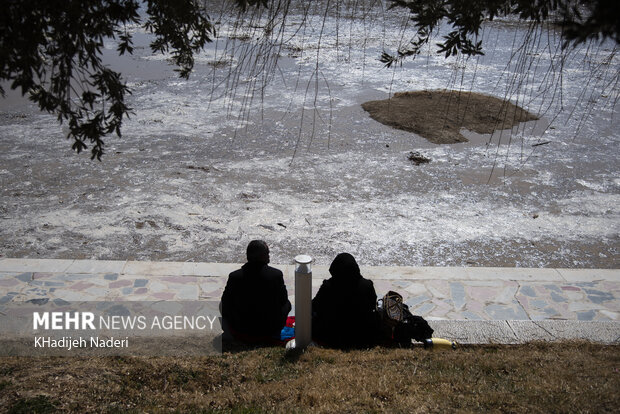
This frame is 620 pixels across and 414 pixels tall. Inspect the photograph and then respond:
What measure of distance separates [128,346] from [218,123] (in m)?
7.98

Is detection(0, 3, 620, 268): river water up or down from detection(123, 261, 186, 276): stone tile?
up

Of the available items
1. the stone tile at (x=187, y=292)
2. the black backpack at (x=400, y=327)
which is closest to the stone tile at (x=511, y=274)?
the black backpack at (x=400, y=327)

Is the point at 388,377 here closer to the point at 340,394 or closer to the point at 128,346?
the point at 340,394

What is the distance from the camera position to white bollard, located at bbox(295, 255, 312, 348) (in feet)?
15.7

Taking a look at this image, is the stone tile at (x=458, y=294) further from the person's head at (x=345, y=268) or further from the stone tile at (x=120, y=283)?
the stone tile at (x=120, y=283)

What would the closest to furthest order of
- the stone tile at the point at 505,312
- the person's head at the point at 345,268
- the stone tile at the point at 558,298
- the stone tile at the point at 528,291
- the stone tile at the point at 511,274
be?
the person's head at the point at 345,268 → the stone tile at the point at 505,312 → the stone tile at the point at 558,298 → the stone tile at the point at 528,291 → the stone tile at the point at 511,274

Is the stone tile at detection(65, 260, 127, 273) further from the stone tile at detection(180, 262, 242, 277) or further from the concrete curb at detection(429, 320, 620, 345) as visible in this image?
the concrete curb at detection(429, 320, 620, 345)

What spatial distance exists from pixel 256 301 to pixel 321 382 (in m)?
1.19

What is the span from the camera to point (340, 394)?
4121 mm

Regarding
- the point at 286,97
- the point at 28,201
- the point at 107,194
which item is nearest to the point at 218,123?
the point at 286,97

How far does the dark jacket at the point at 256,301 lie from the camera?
17.2 feet

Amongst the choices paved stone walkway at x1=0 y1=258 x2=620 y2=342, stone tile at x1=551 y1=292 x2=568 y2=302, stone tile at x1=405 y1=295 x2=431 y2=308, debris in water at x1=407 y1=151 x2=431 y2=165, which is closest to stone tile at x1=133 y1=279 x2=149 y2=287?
paved stone walkway at x1=0 y1=258 x2=620 y2=342

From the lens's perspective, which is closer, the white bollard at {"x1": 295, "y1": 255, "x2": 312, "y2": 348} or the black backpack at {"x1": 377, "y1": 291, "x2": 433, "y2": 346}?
the white bollard at {"x1": 295, "y1": 255, "x2": 312, "y2": 348}

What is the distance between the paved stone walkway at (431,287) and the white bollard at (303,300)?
58.0 inches
